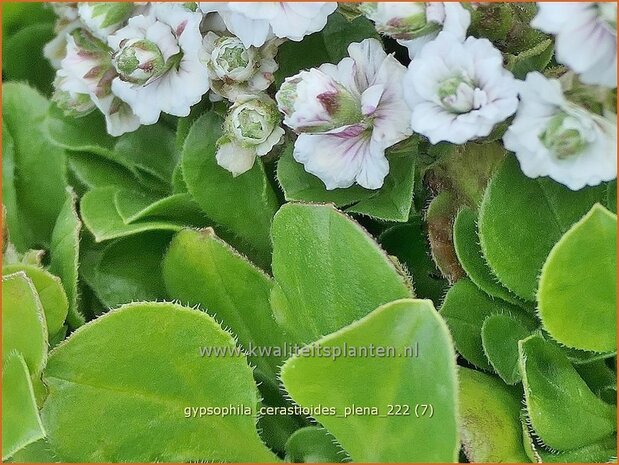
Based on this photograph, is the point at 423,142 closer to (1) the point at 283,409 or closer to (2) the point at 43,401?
(1) the point at 283,409

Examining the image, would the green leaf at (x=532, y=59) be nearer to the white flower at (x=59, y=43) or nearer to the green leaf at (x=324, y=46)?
the green leaf at (x=324, y=46)

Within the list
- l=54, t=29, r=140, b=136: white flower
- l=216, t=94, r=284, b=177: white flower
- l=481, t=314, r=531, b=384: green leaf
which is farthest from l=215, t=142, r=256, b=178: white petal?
l=481, t=314, r=531, b=384: green leaf

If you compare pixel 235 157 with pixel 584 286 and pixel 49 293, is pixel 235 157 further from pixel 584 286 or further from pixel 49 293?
pixel 584 286

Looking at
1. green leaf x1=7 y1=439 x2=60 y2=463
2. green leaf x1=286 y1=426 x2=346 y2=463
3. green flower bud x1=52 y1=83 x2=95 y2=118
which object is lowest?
green leaf x1=286 y1=426 x2=346 y2=463

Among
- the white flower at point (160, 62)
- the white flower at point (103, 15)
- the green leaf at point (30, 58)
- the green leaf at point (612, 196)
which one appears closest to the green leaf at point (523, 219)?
the green leaf at point (612, 196)

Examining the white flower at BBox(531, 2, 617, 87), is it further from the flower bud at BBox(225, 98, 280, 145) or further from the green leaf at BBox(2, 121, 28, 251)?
the green leaf at BBox(2, 121, 28, 251)

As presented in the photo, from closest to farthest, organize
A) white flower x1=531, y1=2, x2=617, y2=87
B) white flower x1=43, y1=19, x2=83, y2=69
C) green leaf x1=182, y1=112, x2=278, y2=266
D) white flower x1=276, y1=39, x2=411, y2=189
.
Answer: white flower x1=531, y1=2, x2=617, y2=87 → white flower x1=276, y1=39, x2=411, y2=189 → green leaf x1=182, y1=112, x2=278, y2=266 → white flower x1=43, y1=19, x2=83, y2=69

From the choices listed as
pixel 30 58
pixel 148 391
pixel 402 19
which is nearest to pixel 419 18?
pixel 402 19
